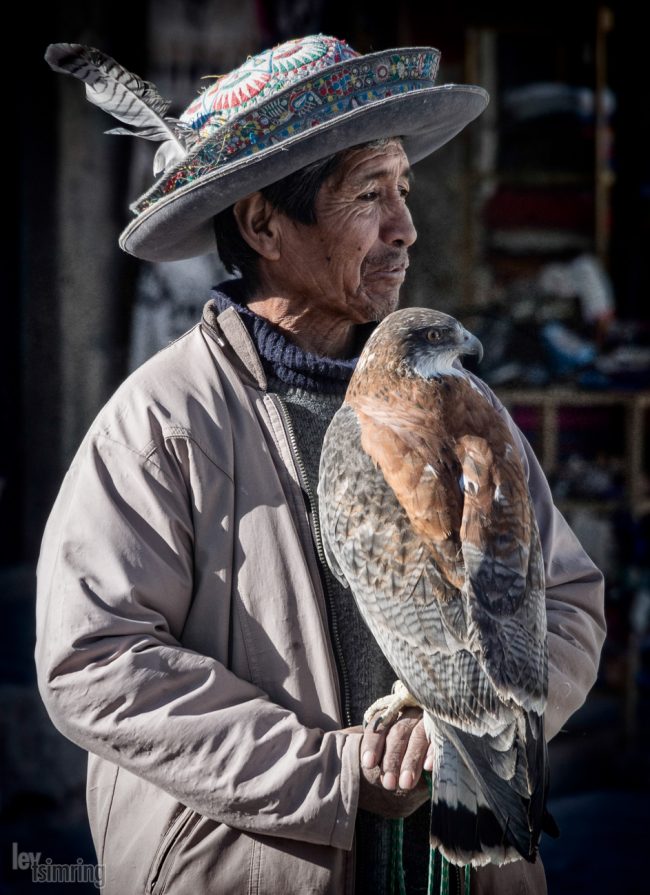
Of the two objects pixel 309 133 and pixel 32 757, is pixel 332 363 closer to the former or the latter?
pixel 309 133

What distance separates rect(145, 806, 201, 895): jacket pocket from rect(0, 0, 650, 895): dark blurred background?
218 cm

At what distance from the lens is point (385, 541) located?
150 centimetres

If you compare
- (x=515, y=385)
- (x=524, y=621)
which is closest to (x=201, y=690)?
(x=524, y=621)

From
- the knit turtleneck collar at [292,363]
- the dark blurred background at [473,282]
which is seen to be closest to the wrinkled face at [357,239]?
the knit turtleneck collar at [292,363]

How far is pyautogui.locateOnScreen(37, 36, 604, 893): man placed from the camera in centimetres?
154

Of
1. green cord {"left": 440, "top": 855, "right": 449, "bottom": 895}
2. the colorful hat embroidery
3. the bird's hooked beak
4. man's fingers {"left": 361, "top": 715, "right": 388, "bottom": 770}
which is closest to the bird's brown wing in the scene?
man's fingers {"left": 361, "top": 715, "right": 388, "bottom": 770}

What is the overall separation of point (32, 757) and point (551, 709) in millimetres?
2683

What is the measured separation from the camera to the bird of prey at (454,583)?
144cm

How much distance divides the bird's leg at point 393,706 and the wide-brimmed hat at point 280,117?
37.0 inches

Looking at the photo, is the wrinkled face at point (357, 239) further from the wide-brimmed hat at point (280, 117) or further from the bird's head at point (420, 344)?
the bird's head at point (420, 344)

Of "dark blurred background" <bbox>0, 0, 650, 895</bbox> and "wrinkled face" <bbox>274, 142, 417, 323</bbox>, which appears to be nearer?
"wrinkled face" <bbox>274, 142, 417, 323</bbox>

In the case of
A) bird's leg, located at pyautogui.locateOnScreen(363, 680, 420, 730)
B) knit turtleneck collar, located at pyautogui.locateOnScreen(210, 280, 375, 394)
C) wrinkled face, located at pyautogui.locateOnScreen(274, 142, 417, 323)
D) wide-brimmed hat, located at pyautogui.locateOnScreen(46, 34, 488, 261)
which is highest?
wide-brimmed hat, located at pyautogui.locateOnScreen(46, 34, 488, 261)

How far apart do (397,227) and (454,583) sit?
2.41 ft

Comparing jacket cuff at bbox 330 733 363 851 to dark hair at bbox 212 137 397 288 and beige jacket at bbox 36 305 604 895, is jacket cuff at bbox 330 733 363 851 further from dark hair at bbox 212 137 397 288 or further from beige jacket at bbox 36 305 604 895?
dark hair at bbox 212 137 397 288
